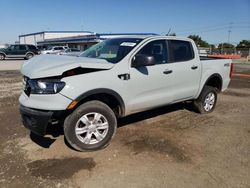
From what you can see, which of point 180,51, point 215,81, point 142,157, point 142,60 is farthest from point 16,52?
point 142,157

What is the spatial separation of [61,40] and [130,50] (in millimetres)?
56580

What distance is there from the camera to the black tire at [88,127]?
12.0 feet

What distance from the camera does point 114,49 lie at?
4.62 metres

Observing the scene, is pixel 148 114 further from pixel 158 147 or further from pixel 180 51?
pixel 158 147

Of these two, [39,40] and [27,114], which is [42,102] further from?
[39,40]

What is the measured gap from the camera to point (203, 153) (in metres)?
3.89

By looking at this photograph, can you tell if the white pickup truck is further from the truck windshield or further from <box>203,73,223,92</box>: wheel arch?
<box>203,73,223,92</box>: wheel arch

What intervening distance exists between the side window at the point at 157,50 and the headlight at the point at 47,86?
5.44ft

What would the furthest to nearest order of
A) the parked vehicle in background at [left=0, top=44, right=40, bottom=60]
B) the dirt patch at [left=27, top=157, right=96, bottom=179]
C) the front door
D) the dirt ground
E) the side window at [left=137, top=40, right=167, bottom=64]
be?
the parked vehicle in background at [left=0, top=44, right=40, bottom=60]
the side window at [left=137, top=40, right=167, bottom=64]
the front door
the dirt patch at [left=27, top=157, right=96, bottom=179]
the dirt ground

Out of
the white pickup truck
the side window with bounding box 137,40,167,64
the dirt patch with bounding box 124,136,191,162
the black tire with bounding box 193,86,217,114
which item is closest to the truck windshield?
the white pickup truck

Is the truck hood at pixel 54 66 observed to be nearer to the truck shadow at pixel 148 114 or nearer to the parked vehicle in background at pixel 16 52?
the truck shadow at pixel 148 114

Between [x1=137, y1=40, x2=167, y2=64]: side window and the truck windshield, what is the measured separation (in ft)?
0.64

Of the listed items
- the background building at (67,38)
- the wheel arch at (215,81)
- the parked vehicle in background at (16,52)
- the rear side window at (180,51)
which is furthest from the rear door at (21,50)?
the rear side window at (180,51)

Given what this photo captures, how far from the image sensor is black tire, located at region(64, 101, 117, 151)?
12.0ft
